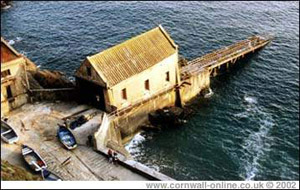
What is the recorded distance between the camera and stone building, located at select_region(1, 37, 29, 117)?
6159cm

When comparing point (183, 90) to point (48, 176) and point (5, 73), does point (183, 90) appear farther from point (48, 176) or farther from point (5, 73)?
point (48, 176)

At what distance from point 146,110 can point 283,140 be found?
58.7ft

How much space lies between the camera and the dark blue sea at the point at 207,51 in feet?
189

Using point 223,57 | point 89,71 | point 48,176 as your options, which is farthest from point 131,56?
point 223,57

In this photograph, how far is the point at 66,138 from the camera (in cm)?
5594

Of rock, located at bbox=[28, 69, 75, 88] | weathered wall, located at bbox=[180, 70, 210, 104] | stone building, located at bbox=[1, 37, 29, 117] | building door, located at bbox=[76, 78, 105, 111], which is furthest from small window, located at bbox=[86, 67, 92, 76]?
weathered wall, located at bbox=[180, 70, 210, 104]

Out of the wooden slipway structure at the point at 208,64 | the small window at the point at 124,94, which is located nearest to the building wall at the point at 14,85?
the small window at the point at 124,94

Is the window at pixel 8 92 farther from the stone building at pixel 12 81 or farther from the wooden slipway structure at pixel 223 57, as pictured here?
the wooden slipway structure at pixel 223 57

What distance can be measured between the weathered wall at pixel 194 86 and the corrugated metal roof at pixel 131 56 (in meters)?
6.02

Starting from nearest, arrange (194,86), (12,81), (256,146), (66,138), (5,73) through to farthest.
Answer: (66,138) → (256,146) → (5,73) → (12,81) → (194,86)

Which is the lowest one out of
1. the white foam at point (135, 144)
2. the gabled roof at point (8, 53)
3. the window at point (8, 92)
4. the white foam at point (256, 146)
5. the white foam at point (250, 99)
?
the white foam at point (256, 146)

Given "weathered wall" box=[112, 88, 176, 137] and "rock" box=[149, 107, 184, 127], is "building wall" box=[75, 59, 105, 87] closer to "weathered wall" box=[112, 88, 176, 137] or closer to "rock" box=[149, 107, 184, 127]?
"weathered wall" box=[112, 88, 176, 137]

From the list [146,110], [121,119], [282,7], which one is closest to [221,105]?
[146,110]

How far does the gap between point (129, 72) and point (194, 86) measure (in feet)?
44.1
